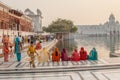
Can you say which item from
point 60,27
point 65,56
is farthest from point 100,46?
point 60,27

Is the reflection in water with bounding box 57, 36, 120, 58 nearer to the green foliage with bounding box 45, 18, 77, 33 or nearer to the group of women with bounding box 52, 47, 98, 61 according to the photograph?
the group of women with bounding box 52, 47, 98, 61

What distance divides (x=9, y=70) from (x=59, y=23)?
107m

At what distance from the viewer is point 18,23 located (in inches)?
2547

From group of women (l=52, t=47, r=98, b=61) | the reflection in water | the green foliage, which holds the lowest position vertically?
the reflection in water

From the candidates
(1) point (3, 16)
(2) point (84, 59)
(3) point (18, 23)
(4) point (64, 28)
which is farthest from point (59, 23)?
(2) point (84, 59)

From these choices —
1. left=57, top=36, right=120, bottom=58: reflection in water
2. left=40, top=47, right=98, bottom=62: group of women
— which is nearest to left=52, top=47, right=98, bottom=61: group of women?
left=40, top=47, right=98, bottom=62: group of women

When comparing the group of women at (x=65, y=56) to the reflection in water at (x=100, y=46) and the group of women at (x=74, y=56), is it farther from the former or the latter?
the reflection in water at (x=100, y=46)

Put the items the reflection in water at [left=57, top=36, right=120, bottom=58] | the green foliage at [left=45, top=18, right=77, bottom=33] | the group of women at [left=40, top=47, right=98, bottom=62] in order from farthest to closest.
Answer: the green foliage at [left=45, top=18, right=77, bottom=33]
the reflection in water at [left=57, top=36, right=120, bottom=58]
the group of women at [left=40, top=47, right=98, bottom=62]

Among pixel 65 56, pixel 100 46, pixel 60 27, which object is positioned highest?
pixel 60 27

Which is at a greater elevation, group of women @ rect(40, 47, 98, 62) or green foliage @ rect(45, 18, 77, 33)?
green foliage @ rect(45, 18, 77, 33)

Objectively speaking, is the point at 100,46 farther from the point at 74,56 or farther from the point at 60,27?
the point at 60,27

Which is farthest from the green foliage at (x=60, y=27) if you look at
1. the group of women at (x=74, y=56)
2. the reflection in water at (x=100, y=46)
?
the group of women at (x=74, y=56)

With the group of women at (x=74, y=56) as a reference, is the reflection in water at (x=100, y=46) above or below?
below

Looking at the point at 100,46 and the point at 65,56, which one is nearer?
the point at 65,56
